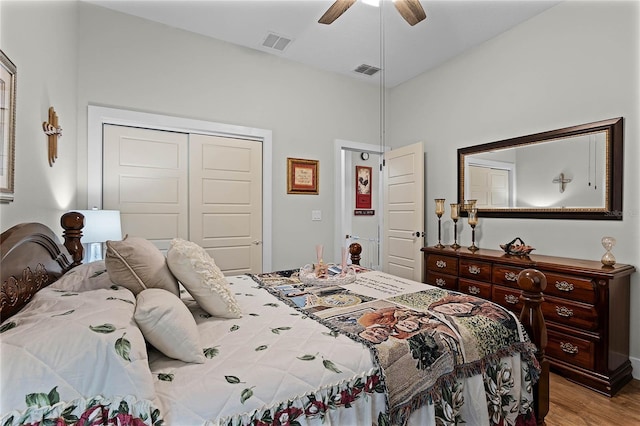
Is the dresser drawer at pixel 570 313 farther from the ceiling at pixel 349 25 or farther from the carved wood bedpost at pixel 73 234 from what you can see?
the carved wood bedpost at pixel 73 234

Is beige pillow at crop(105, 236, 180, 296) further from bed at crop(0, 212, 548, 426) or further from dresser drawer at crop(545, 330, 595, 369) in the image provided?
dresser drawer at crop(545, 330, 595, 369)

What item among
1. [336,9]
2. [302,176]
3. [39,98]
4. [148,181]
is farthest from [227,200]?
[336,9]

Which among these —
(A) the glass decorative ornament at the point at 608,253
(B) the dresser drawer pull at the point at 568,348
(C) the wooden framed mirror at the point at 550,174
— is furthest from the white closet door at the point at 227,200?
(A) the glass decorative ornament at the point at 608,253

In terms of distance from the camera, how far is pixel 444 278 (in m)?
3.39

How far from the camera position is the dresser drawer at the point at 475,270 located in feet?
9.67

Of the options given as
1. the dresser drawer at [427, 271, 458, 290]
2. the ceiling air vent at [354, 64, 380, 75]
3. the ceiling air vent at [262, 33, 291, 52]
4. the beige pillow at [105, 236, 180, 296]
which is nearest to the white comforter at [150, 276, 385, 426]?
the beige pillow at [105, 236, 180, 296]

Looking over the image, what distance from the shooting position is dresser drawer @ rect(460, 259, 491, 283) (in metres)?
2.95

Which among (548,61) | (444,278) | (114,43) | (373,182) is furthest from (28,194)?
(373,182)

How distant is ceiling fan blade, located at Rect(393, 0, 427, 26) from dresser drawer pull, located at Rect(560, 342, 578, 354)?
2672mm

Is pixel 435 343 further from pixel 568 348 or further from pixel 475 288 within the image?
pixel 475 288

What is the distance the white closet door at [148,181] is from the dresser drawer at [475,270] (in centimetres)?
286

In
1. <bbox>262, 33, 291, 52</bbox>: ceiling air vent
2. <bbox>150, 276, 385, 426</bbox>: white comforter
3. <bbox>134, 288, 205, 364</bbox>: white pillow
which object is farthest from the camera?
<bbox>262, 33, 291, 52</bbox>: ceiling air vent

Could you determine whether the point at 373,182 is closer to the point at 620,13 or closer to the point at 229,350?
the point at 620,13

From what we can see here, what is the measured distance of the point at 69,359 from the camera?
2.36 ft
